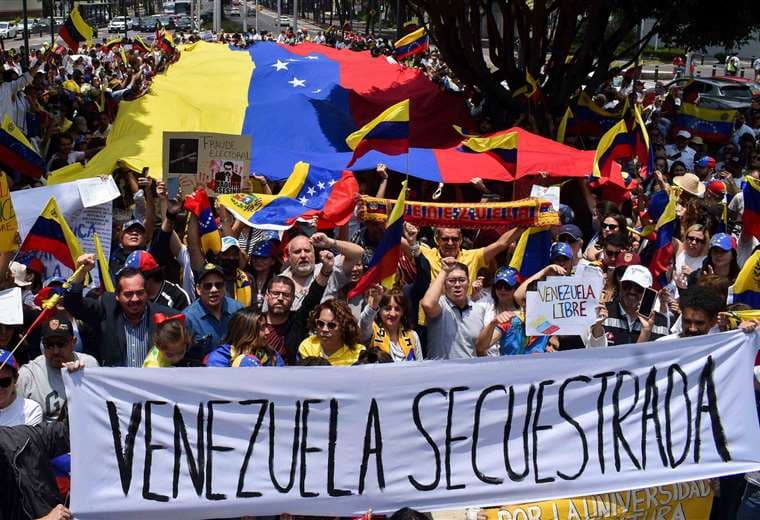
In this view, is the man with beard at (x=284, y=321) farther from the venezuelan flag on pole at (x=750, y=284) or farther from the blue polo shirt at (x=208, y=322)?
the venezuelan flag on pole at (x=750, y=284)

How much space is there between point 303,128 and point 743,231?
23.2 feet

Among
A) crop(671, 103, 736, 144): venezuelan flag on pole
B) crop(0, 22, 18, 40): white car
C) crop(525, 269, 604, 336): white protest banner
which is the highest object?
crop(525, 269, 604, 336): white protest banner

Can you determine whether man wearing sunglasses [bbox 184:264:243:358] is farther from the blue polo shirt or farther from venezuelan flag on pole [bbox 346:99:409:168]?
venezuelan flag on pole [bbox 346:99:409:168]

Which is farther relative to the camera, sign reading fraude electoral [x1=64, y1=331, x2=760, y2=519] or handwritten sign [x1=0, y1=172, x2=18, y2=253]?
handwritten sign [x1=0, y1=172, x2=18, y2=253]

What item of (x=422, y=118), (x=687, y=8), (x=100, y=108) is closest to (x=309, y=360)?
(x=422, y=118)

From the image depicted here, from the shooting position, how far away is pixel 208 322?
21.1 ft

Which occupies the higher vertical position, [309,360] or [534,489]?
[309,360]

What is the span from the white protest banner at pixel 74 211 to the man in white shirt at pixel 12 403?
8.72ft

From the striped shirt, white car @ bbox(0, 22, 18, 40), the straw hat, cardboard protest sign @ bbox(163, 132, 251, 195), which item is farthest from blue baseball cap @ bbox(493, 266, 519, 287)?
white car @ bbox(0, 22, 18, 40)

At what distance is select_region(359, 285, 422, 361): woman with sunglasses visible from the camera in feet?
19.8

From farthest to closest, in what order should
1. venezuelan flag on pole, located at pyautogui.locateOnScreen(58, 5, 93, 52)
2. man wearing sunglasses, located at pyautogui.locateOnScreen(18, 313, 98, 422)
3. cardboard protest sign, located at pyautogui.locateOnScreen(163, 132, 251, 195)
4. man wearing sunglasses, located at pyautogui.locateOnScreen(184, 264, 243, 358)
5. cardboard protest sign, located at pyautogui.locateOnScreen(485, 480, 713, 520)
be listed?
1. venezuelan flag on pole, located at pyautogui.locateOnScreen(58, 5, 93, 52)
2. cardboard protest sign, located at pyautogui.locateOnScreen(163, 132, 251, 195)
3. man wearing sunglasses, located at pyautogui.locateOnScreen(184, 264, 243, 358)
4. man wearing sunglasses, located at pyautogui.locateOnScreen(18, 313, 98, 422)
5. cardboard protest sign, located at pyautogui.locateOnScreen(485, 480, 713, 520)

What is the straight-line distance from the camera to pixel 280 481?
5.04m

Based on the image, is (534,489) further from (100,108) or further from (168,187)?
(100,108)

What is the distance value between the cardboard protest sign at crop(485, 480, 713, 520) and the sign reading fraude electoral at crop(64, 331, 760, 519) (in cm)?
7
